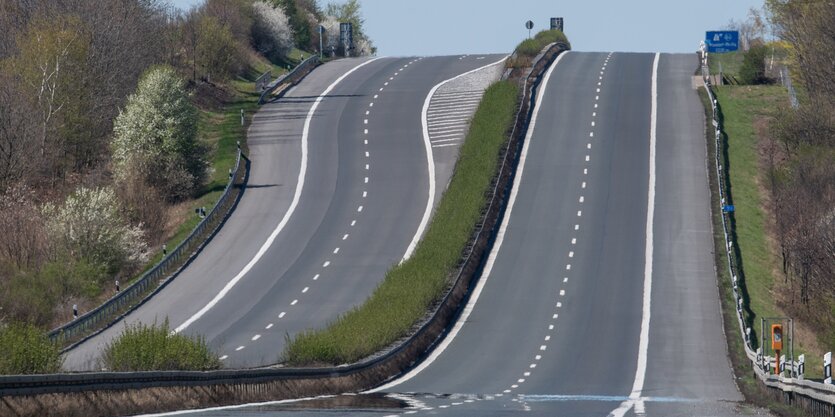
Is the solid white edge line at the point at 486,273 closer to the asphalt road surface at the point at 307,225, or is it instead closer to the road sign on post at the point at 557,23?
the asphalt road surface at the point at 307,225

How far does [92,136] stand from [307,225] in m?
24.3

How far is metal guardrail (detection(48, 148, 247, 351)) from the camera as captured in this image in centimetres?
5625

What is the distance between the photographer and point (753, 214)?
2933 inches

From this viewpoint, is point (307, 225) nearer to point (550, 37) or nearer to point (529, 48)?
point (529, 48)

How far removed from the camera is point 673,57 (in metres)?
119

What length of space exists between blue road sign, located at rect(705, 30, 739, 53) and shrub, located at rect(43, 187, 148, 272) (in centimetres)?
6451

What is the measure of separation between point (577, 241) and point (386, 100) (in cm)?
3623

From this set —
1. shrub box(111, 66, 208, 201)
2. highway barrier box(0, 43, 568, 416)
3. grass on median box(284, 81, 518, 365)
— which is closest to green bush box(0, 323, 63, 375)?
highway barrier box(0, 43, 568, 416)

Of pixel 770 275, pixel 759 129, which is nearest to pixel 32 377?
pixel 770 275

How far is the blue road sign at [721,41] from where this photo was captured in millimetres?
120812

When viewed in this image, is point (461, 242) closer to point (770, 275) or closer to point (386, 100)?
point (770, 275)

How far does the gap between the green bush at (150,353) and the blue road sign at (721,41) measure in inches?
3844

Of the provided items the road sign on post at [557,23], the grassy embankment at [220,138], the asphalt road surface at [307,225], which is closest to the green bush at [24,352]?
the asphalt road surface at [307,225]

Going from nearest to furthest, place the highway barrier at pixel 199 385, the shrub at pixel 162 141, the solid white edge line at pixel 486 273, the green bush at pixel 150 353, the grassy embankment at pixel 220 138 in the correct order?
the highway barrier at pixel 199 385
the green bush at pixel 150 353
the solid white edge line at pixel 486 273
the grassy embankment at pixel 220 138
the shrub at pixel 162 141
